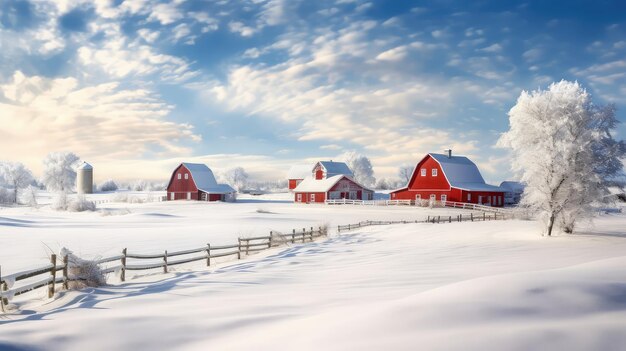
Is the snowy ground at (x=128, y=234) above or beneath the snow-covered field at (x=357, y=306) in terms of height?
beneath

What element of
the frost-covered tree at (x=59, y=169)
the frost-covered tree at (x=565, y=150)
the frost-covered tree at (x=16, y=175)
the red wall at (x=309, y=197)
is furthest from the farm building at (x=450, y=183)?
the frost-covered tree at (x=59, y=169)

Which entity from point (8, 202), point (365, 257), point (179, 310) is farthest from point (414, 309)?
point (8, 202)

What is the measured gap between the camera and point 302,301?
32.3 ft

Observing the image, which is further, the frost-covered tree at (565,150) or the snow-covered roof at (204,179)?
the snow-covered roof at (204,179)

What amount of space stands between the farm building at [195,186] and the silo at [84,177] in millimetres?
38497

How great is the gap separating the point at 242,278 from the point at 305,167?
8297 cm

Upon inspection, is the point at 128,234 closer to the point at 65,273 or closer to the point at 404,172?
the point at 65,273

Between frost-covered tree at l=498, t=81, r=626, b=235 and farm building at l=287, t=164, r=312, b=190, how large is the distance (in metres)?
70.6

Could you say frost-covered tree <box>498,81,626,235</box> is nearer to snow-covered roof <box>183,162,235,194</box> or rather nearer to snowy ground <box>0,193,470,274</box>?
snowy ground <box>0,193,470,274</box>

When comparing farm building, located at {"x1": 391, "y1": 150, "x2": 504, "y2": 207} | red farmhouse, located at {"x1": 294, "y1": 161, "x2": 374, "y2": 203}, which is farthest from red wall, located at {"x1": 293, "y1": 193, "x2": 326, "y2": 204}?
farm building, located at {"x1": 391, "y1": 150, "x2": 504, "y2": 207}

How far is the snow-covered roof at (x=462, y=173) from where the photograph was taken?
56.2 m

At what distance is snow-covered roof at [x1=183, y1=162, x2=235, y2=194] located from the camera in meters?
75.1

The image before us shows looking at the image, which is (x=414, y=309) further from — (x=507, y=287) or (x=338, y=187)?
(x=338, y=187)

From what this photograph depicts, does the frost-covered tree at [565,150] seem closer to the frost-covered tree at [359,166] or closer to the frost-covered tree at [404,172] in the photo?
the frost-covered tree at [359,166]
